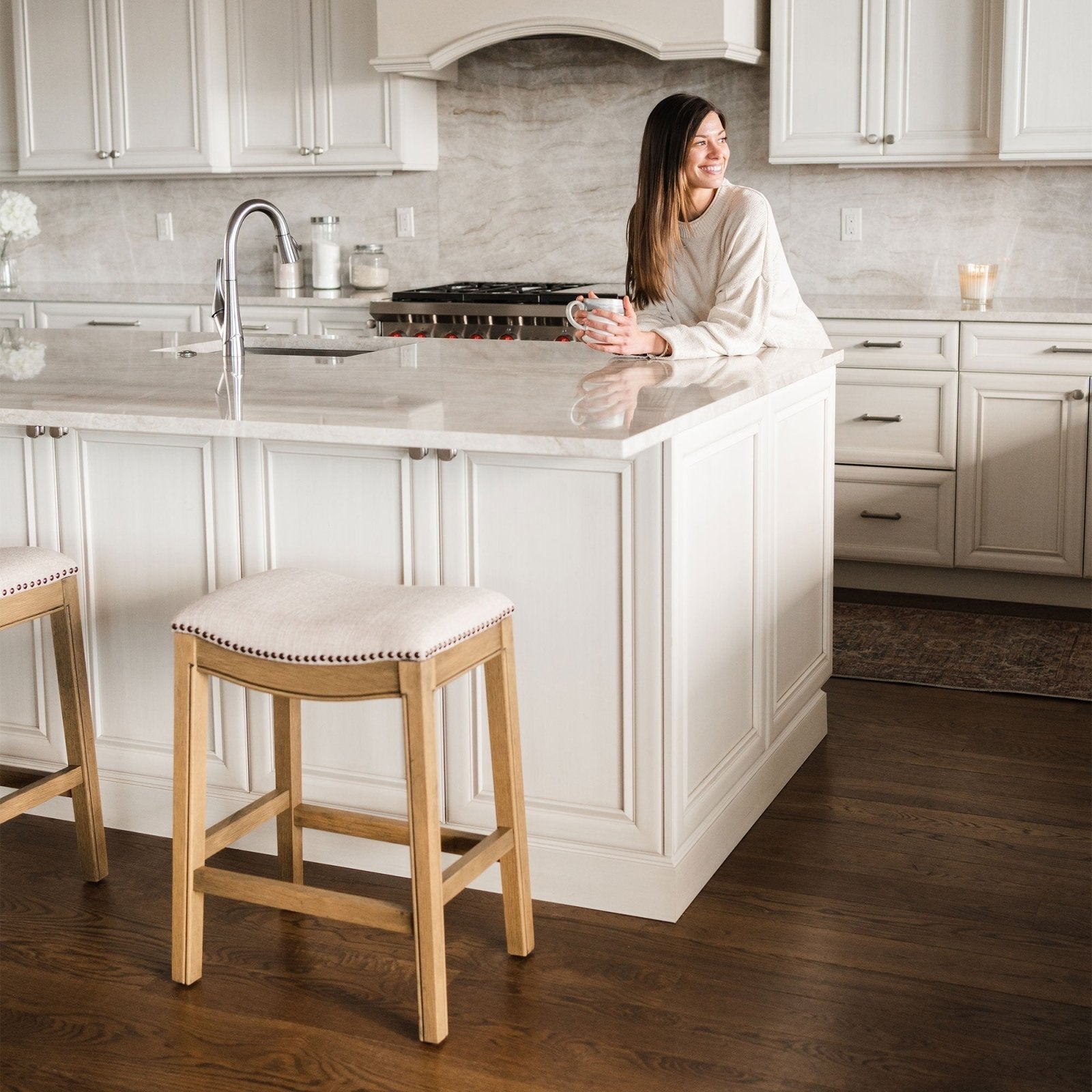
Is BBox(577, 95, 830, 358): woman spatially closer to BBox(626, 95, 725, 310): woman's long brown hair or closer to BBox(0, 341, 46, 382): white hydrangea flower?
BBox(626, 95, 725, 310): woman's long brown hair

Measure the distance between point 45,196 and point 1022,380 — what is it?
13.4ft

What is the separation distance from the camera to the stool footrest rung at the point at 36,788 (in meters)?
2.39

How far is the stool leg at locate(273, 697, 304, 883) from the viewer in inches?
94.6

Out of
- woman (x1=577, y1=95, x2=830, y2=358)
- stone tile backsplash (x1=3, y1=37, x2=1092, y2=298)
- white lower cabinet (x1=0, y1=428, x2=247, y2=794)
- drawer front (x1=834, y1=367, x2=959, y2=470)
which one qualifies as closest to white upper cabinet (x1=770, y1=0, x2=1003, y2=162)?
stone tile backsplash (x1=3, y1=37, x2=1092, y2=298)

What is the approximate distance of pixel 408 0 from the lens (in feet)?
15.5

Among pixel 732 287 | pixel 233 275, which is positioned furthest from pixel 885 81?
pixel 233 275

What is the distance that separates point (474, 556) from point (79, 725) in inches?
31.0

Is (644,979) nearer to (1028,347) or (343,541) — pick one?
(343,541)

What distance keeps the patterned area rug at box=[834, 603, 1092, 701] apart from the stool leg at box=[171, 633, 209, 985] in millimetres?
2030

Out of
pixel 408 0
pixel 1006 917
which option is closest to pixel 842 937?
pixel 1006 917

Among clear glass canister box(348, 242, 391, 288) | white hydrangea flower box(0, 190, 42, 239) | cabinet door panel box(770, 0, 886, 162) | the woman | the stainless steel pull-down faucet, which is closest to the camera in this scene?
the stainless steel pull-down faucet

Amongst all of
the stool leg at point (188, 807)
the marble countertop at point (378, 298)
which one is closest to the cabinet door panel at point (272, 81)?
the marble countertop at point (378, 298)

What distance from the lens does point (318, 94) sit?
5.03 m

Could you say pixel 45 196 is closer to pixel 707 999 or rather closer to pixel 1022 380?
pixel 1022 380
